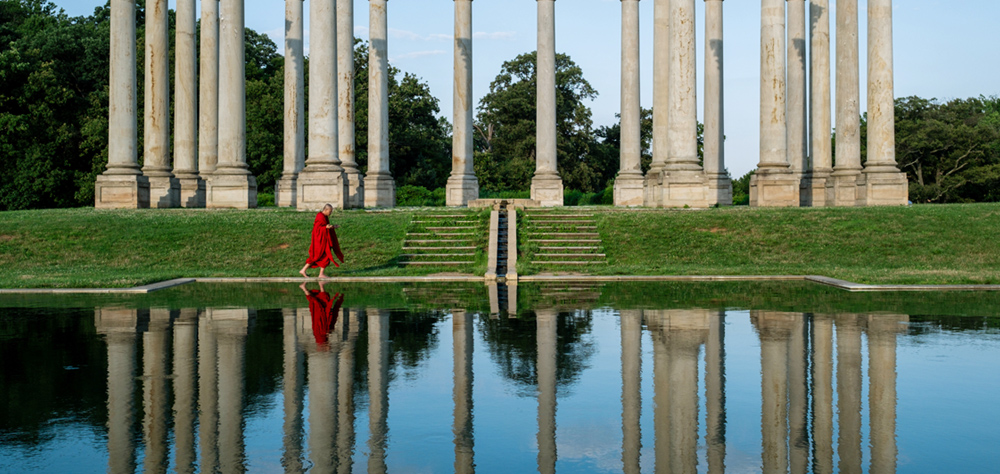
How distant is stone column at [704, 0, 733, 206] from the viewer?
69812 mm

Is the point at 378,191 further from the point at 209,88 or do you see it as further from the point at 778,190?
the point at 778,190

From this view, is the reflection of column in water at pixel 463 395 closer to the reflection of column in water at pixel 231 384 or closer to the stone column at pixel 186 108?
the reflection of column in water at pixel 231 384

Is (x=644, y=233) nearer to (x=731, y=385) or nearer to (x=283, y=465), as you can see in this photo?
(x=731, y=385)

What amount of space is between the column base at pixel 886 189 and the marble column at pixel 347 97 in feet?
118

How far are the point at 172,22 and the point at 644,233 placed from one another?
85932 mm

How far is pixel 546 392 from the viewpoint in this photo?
14.8 metres

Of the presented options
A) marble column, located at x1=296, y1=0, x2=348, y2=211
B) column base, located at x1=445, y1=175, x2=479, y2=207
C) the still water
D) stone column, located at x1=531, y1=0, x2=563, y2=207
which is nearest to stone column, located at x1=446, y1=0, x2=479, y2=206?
column base, located at x1=445, y1=175, x2=479, y2=207

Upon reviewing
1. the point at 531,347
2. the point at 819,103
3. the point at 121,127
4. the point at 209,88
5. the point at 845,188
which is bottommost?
the point at 531,347

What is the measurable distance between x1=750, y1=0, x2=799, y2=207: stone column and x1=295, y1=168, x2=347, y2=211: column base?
1207 inches

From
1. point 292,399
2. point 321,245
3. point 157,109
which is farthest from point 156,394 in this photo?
point 157,109

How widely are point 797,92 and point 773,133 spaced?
782 centimetres

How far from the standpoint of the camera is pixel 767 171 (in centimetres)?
6606

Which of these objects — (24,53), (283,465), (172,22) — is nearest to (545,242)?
(283,465)

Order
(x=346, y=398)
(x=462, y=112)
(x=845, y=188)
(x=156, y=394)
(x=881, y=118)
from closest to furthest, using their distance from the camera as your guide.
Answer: (x=346, y=398), (x=156, y=394), (x=881, y=118), (x=845, y=188), (x=462, y=112)
